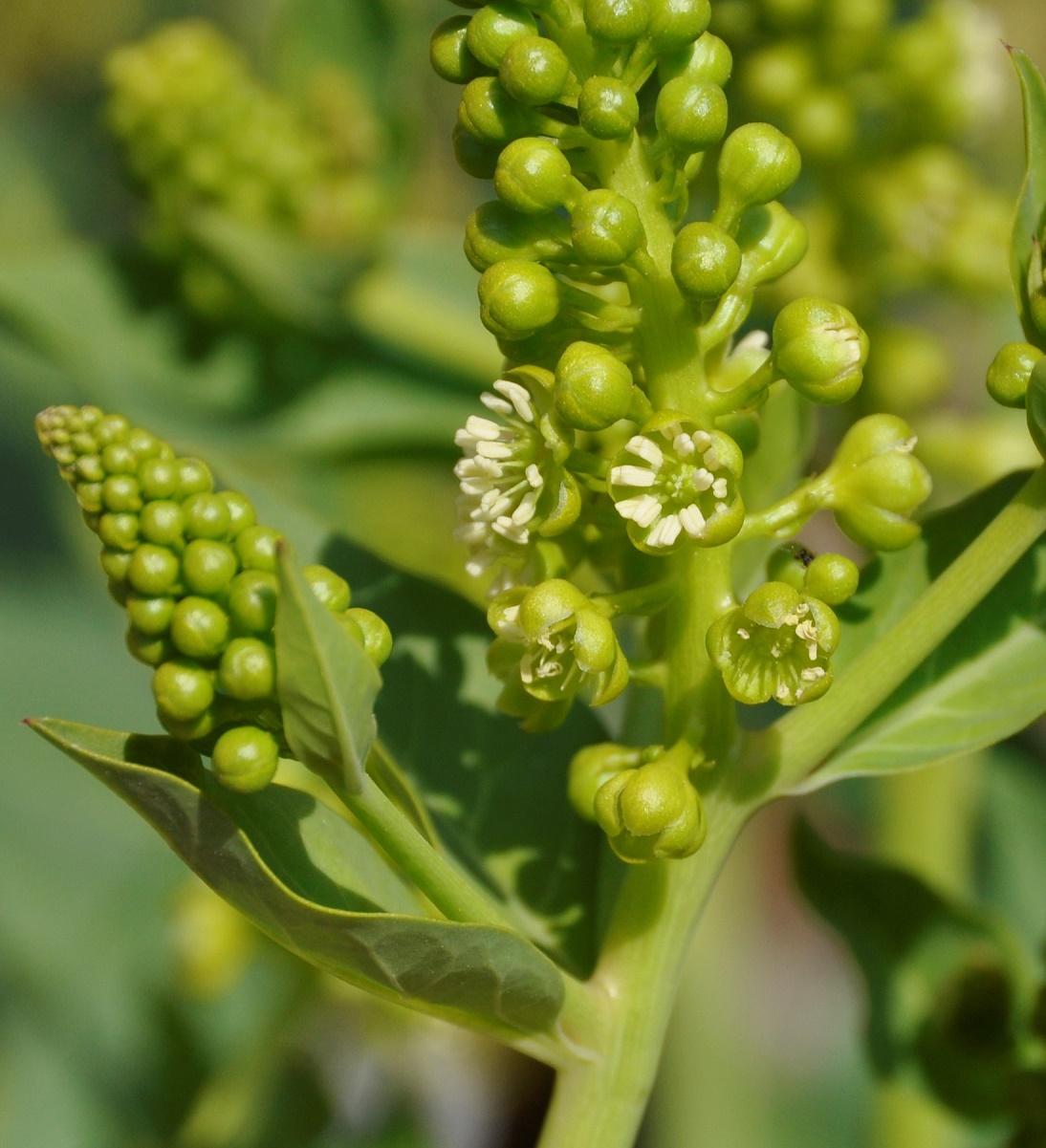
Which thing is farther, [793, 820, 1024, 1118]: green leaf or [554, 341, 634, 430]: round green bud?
Answer: [793, 820, 1024, 1118]: green leaf

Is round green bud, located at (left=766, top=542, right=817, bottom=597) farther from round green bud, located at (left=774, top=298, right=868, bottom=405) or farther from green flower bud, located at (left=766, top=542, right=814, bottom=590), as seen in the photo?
round green bud, located at (left=774, top=298, right=868, bottom=405)

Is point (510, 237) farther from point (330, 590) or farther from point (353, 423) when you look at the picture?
point (353, 423)

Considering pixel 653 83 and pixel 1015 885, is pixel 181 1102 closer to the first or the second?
pixel 1015 885

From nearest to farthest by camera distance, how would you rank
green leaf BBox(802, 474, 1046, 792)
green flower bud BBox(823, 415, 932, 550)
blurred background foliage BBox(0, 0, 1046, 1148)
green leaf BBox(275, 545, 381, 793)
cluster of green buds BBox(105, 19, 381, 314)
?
green leaf BBox(275, 545, 381, 793), green flower bud BBox(823, 415, 932, 550), green leaf BBox(802, 474, 1046, 792), blurred background foliage BBox(0, 0, 1046, 1148), cluster of green buds BBox(105, 19, 381, 314)

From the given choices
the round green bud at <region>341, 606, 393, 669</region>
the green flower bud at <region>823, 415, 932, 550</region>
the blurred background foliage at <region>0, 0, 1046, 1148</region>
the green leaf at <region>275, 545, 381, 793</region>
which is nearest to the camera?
the green leaf at <region>275, 545, 381, 793</region>

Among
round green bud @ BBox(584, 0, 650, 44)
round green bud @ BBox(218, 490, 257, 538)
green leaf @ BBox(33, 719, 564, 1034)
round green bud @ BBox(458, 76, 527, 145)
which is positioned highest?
round green bud @ BBox(584, 0, 650, 44)

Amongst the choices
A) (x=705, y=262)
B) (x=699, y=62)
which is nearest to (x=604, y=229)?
(x=705, y=262)

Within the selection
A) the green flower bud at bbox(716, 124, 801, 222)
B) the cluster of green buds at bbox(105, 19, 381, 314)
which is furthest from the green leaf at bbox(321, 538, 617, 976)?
the cluster of green buds at bbox(105, 19, 381, 314)
